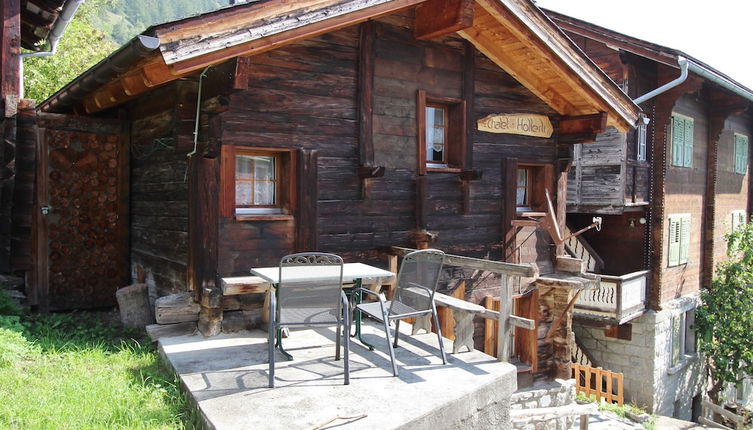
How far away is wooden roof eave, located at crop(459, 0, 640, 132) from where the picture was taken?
7.45m

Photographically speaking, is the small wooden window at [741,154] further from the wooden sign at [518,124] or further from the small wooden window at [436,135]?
the small wooden window at [436,135]

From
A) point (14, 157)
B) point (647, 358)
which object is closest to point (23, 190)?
point (14, 157)

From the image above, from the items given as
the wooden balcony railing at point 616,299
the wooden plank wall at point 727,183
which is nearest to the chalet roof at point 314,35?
the wooden balcony railing at point 616,299

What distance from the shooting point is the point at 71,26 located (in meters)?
16.3

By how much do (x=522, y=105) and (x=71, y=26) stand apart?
13.5m

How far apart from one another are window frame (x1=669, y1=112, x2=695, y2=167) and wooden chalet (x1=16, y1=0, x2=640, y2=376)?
755 centimetres

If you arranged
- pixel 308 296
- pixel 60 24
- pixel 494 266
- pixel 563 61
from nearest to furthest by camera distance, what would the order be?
pixel 308 296, pixel 494 266, pixel 563 61, pixel 60 24

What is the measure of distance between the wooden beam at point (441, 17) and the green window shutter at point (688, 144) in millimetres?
11493

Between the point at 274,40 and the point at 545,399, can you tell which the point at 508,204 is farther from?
the point at 274,40

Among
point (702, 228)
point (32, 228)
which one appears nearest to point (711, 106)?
point (702, 228)

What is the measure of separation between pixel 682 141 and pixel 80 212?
14.9 m

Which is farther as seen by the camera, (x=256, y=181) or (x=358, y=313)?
(x=256, y=181)

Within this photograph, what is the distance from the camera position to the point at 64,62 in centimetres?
1562

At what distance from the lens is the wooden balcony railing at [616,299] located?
13836 millimetres
